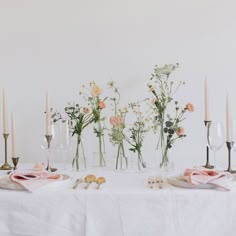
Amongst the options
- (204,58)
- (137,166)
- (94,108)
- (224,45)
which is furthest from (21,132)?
(224,45)

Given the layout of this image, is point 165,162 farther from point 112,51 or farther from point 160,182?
point 112,51

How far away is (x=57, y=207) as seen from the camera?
3.67 ft

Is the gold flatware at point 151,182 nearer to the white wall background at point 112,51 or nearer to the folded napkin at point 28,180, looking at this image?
the folded napkin at point 28,180

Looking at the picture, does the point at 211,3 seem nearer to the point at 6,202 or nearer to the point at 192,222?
the point at 192,222

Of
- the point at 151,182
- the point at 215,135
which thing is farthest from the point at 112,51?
the point at 151,182

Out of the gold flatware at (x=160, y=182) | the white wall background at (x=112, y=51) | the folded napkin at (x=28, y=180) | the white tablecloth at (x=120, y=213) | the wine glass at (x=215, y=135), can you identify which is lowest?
the white tablecloth at (x=120, y=213)

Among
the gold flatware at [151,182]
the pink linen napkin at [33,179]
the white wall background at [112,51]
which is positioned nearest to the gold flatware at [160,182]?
the gold flatware at [151,182]

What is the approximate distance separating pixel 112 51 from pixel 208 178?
1.06 metres

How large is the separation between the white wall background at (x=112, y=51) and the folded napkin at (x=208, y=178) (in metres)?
0.77

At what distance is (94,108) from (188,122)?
1.99ft

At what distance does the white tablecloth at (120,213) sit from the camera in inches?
43.3

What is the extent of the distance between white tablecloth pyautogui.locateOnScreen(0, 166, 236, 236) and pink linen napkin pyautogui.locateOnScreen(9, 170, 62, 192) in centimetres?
3

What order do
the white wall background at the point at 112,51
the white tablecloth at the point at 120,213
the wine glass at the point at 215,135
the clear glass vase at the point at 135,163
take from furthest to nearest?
1. the white wall background at the point at 112,51
2. the clear glass vase at the point at 135,163
3. the wine glass at the point at 215,135
4. the white tablecloth at the point at 120,213

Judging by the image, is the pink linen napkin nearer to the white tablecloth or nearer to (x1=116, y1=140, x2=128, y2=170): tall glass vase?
the white tablecloth
